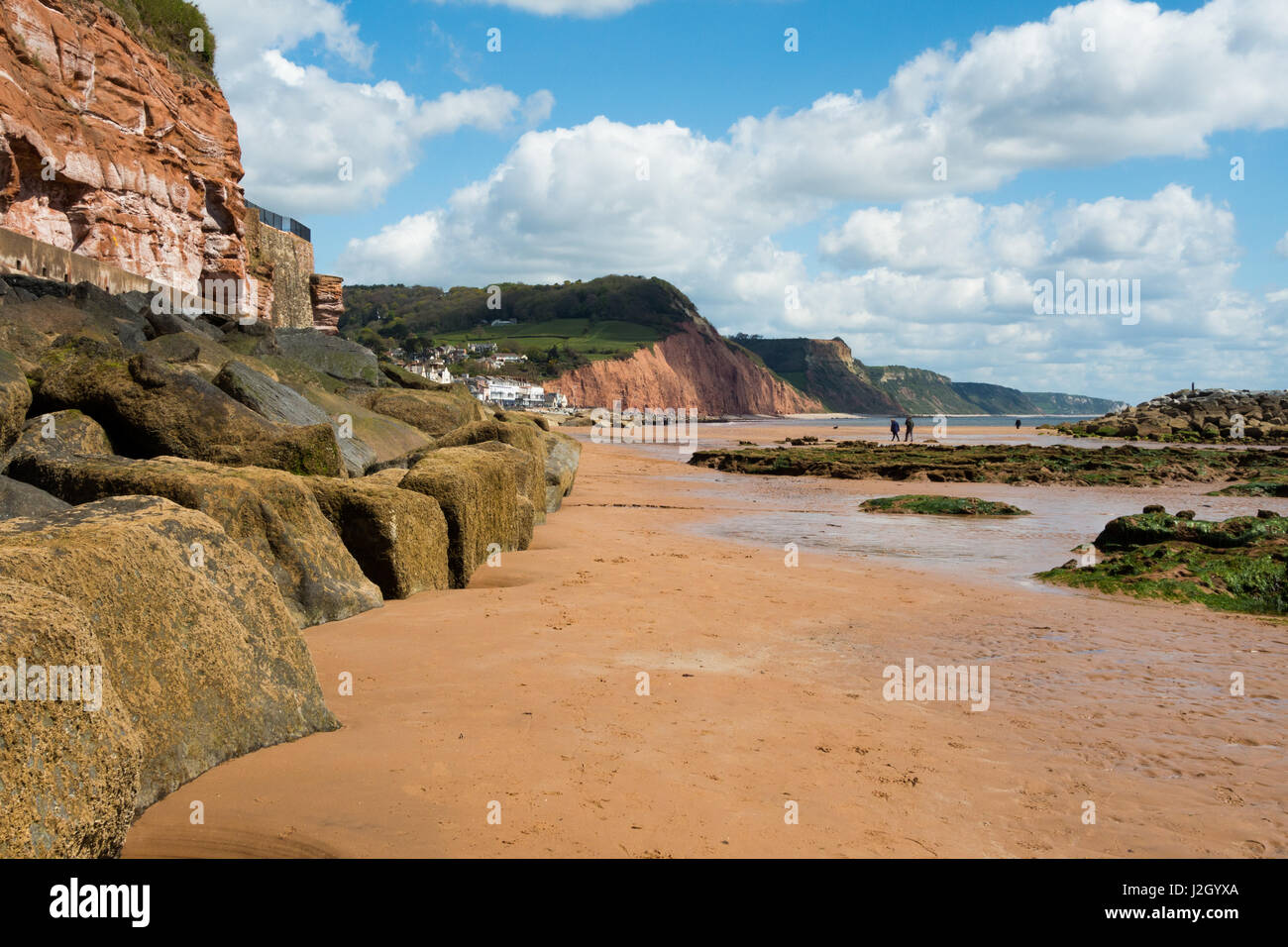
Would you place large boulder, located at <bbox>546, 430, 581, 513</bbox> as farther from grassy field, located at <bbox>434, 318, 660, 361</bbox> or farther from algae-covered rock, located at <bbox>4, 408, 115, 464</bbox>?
grassy field, located at <bbox>434, 318, 660, 361</bbox>

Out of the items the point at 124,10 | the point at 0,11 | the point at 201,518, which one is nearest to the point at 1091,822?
the point at 201,518

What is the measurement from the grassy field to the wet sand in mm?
124508

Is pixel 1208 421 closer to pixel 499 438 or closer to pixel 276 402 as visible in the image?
pixel 499 438

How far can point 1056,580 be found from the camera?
10289 millimetres

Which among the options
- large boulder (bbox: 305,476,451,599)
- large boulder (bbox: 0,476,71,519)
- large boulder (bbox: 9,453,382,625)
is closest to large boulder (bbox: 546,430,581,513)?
large boulder (bbox: 305,476,451,599)

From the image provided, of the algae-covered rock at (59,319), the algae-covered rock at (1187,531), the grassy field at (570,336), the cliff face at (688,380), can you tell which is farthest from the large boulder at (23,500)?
the grassy field at (570,336)

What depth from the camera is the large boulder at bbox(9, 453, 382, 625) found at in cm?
534

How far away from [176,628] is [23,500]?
8.87 ft

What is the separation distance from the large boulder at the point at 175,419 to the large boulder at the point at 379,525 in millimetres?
906

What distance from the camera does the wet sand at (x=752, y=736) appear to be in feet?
11.6

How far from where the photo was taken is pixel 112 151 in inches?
874
